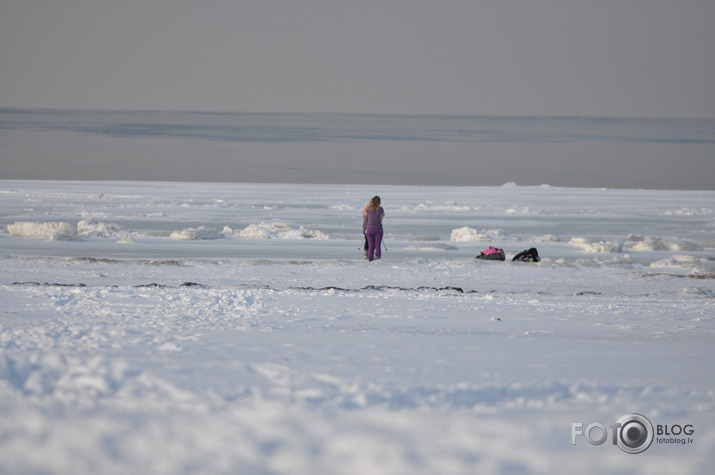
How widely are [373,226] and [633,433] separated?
910 centimetres

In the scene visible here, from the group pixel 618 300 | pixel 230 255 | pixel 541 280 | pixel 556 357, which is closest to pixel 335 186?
pixel 230 255

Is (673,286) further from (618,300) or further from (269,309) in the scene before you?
(269,309)

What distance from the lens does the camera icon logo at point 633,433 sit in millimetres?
3875

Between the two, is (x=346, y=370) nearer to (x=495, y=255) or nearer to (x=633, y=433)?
(x=633, y=433)

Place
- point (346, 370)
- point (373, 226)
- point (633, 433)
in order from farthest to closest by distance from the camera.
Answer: point (373, 226), point (346, 370), point (633, 433)

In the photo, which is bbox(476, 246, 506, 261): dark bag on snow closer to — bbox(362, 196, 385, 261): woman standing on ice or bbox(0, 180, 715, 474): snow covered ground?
bbox(0, 180, 715, 474): snow covered ground

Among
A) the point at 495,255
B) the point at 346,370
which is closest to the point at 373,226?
the point at 495,255

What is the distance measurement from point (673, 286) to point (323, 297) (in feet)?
17.1

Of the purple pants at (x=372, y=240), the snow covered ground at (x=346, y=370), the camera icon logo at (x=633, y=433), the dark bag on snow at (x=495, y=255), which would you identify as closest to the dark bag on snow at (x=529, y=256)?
the dark bag on snow at (x=495, y=255)

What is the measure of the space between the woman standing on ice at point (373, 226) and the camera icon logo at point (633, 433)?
29.1 feet

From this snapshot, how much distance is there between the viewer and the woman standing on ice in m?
12.9

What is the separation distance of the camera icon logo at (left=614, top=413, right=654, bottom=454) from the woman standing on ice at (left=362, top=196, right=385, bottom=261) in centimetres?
888

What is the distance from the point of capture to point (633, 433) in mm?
3977

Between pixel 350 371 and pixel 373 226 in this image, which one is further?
pixel 373 226
